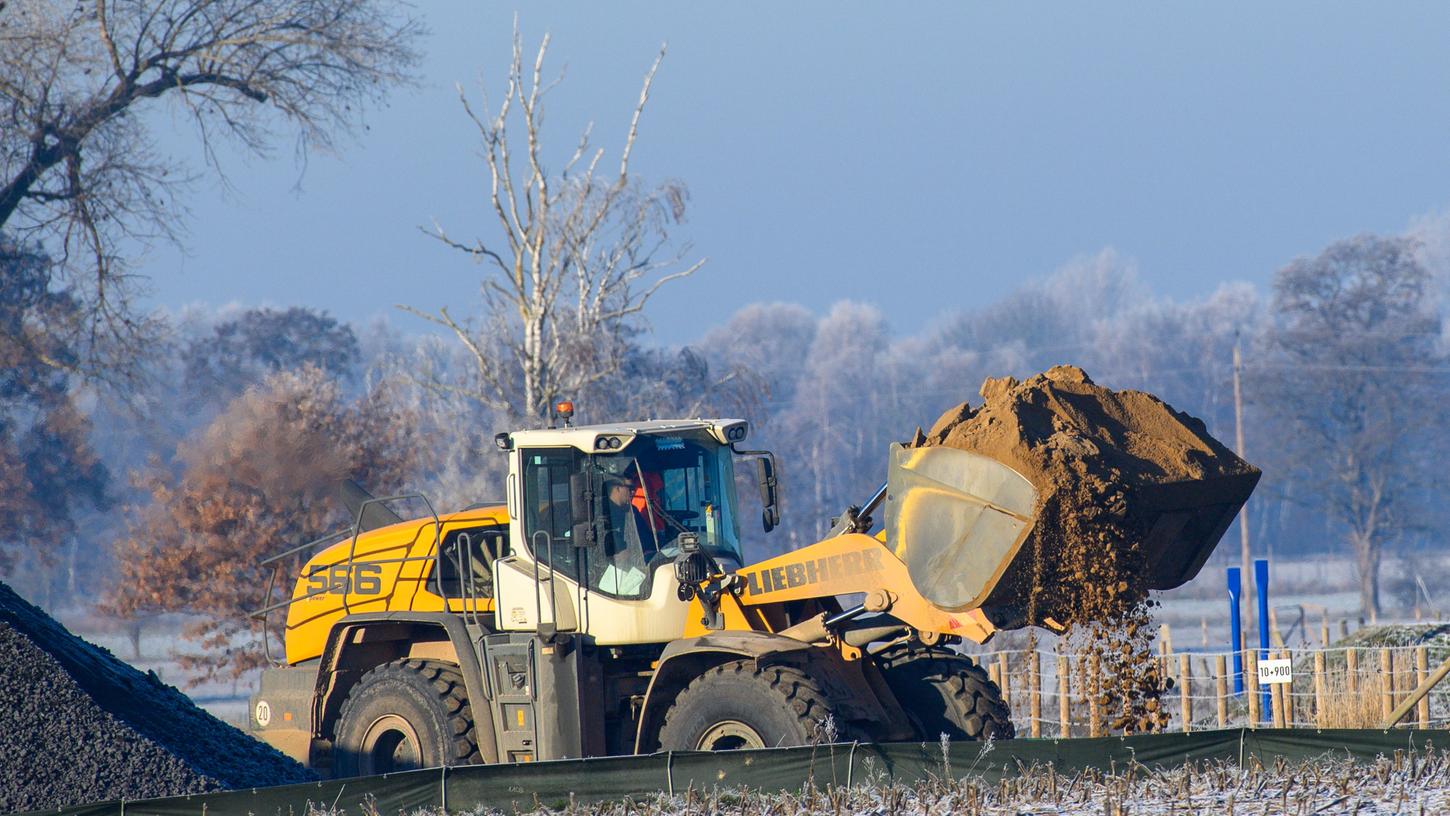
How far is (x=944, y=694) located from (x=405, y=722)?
4205 millimetres

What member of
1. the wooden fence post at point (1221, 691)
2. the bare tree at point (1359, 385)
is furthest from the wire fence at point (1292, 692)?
the bare tree at point (1359, 385)

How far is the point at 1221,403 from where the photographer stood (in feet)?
306

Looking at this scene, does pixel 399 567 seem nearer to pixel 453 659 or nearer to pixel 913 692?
pixel 453 659

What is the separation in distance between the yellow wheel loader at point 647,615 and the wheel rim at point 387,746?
0.02 meters

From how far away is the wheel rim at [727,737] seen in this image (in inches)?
436

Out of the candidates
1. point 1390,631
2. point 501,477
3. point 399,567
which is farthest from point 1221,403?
point 399,567

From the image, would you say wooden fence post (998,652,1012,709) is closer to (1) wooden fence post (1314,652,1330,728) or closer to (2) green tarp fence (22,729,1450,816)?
(1) wooden fence post (1314,652,1330,728)

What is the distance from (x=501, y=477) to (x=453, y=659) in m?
22.7

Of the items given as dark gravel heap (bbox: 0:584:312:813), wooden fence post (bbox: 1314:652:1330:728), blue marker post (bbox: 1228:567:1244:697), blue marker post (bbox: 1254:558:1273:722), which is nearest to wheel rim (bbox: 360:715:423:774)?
dark gravel heap (bbox: 0:584:312:813)

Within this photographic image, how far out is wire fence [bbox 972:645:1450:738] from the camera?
63.5 feet

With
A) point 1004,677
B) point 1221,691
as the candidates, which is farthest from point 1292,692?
point 1004,677

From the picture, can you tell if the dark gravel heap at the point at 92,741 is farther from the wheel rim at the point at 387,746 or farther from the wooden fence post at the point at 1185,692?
the wooden fence post at the point at 1185,692

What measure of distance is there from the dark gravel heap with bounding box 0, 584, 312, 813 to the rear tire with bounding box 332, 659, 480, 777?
25.4 inches

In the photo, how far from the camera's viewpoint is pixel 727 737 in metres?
11.2
